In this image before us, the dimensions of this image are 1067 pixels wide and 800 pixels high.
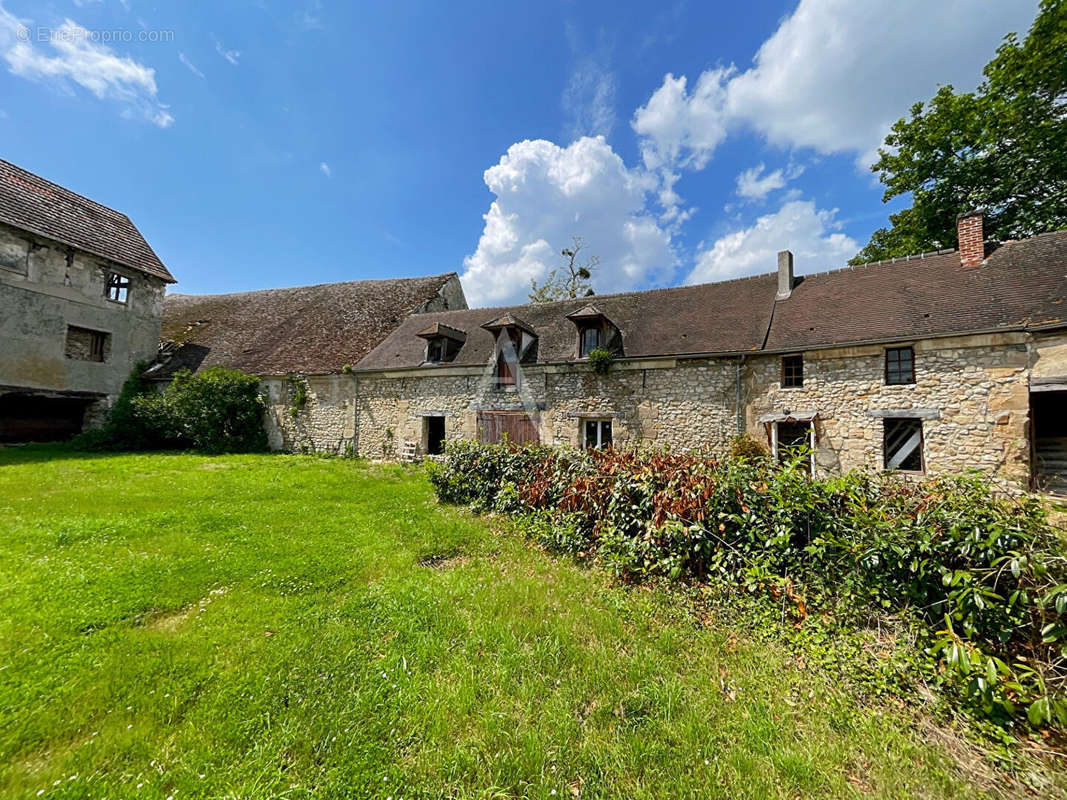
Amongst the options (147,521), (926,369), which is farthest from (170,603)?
(926,369)

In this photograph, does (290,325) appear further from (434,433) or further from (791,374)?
(791,374)

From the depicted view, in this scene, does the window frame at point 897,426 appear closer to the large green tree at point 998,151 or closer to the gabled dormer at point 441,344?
the large green tree at point 998,151

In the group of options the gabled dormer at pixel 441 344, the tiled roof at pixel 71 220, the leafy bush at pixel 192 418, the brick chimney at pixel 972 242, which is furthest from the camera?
the leafy bush at pixel 192 418

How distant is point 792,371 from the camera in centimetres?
1052

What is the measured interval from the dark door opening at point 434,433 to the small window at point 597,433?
5105mm

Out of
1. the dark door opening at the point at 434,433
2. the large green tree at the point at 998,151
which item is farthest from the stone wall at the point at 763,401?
the large green tree at the point at 998,151

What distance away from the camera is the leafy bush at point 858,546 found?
8.70 feet

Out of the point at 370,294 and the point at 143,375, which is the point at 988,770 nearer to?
the point at 370,294

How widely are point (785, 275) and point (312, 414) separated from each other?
56.1 feet

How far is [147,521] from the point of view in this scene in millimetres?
6016

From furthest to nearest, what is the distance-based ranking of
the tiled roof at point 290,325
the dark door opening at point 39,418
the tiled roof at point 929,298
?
1. the tiled roof at point 290,325
2. the dark door opening at point 39,418
3. the tiled roof at point 929,298

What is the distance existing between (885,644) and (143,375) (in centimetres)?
2247

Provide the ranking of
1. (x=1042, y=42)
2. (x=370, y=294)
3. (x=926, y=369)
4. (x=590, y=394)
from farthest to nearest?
1. (x=370, y=294)
2. (x=1042, y=42)
3. (x=590, y=394)
4. (x=926, y=369)

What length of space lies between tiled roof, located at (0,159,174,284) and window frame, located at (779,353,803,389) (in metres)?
23.4
